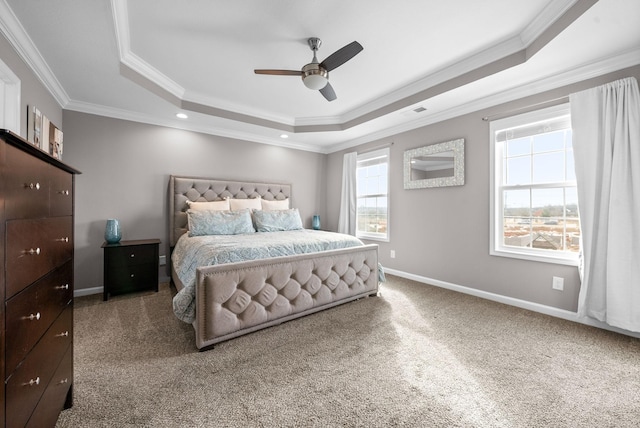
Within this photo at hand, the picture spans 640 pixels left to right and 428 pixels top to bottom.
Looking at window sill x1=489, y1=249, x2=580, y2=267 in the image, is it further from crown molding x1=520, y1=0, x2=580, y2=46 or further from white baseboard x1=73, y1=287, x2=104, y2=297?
white baseboard x1=73, y1=287, x2=104, y2=297

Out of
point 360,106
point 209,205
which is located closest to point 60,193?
point 209,205

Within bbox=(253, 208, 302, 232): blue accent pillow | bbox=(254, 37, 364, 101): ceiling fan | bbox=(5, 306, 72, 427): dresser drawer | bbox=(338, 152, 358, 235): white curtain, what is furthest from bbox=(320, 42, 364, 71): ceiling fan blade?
bbox=(338, 152, 358, 235): white curtain

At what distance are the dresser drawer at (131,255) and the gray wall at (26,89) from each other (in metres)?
1.42

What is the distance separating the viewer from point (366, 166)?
16.3ft

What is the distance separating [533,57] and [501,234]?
185 centimetres

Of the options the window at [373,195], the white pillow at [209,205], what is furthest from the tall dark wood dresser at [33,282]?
the window at [373,195]

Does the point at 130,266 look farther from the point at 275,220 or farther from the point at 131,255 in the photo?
the point at 275,220

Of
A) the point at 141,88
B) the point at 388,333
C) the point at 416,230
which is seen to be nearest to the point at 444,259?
the point at 416,230

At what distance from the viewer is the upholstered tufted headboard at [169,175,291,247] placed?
151 inches

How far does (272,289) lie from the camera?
2.39 metres

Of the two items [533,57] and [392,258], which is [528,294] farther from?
[533,57]

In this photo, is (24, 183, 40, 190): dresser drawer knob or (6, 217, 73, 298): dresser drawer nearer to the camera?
(6, 217, 73, 298): dresser drawer

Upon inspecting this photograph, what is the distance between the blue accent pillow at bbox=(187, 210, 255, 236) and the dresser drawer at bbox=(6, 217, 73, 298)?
2.02m

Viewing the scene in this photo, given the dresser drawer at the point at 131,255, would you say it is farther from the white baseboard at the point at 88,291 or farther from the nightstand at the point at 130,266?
the white baseboard at the point at 88,291
